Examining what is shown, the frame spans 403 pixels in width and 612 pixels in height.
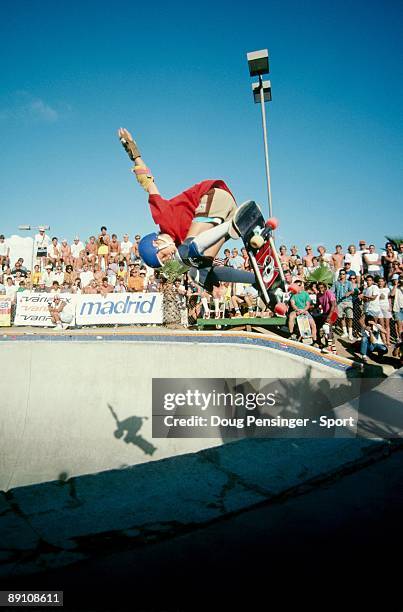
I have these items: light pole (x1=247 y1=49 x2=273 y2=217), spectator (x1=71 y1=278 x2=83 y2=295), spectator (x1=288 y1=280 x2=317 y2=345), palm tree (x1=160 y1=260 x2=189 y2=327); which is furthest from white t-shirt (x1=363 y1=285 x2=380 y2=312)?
spectator (x1=71 y1=278 x2=83 y2=295)

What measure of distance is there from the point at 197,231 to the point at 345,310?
4.95 m

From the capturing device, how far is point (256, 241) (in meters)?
11.6

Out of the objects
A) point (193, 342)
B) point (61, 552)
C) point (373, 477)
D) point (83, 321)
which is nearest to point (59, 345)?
point (83, 321)

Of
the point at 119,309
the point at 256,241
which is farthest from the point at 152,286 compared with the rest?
the point at 256,241

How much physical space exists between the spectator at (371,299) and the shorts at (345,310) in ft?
2.06

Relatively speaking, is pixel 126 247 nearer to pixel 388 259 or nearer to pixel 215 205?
pixel 215 205

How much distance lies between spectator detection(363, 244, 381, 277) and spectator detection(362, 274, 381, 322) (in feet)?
6.92

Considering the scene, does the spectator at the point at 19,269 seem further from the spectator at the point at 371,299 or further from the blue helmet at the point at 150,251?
the spectator at the point at 371,299

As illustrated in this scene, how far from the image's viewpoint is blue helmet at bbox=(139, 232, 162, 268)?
A: 11.1 metres

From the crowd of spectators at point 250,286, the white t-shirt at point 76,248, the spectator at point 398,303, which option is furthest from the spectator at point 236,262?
the white t-shirt at point 76,248

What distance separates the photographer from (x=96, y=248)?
16031mm

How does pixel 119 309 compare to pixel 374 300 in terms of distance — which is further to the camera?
pixel 119 309

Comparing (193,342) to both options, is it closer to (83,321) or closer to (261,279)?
(261,279)

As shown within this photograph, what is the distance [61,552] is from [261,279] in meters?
9.96
